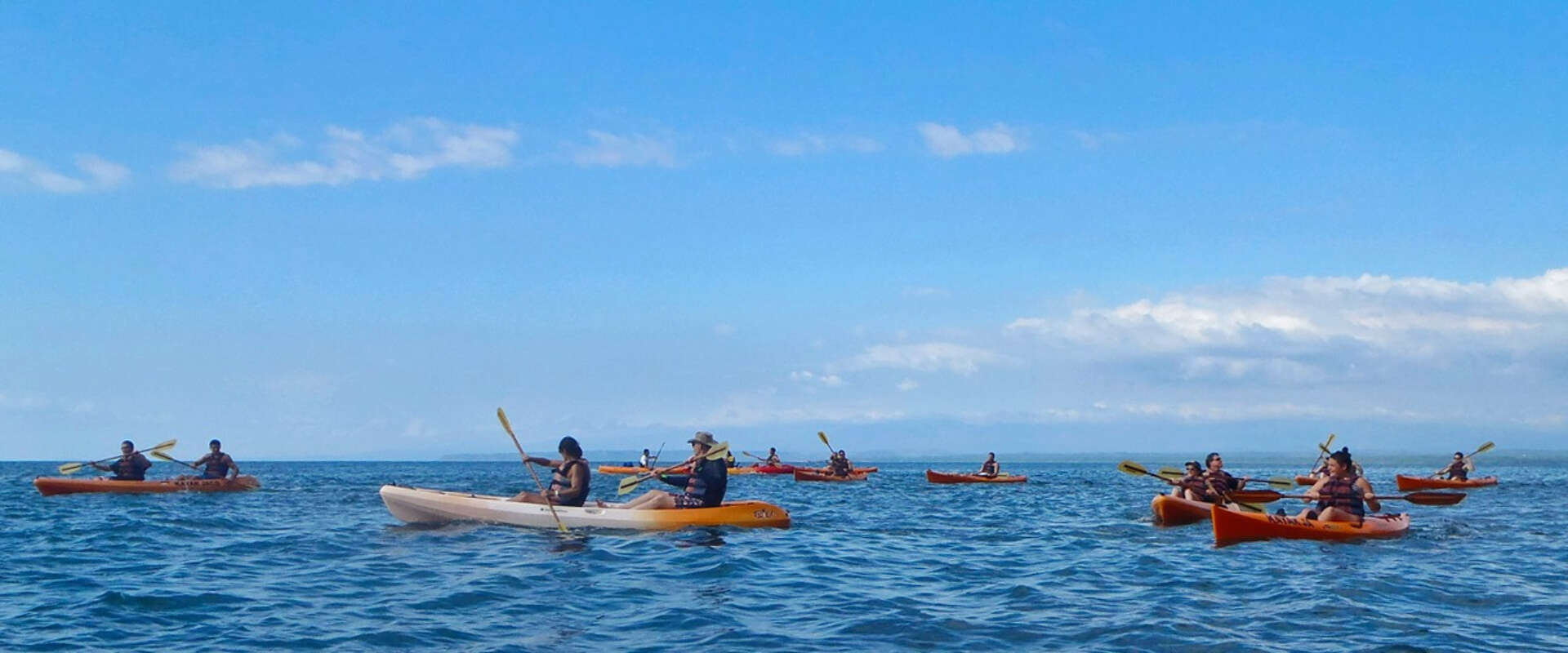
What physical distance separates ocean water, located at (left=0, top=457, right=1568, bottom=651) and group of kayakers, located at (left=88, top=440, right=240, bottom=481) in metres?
8.82

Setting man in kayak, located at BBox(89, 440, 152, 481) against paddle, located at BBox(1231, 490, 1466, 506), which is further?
man in kayak, located at BBox(89, 440, 152, 481)

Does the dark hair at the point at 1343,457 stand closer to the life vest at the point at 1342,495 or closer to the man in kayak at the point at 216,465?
the life vest at the point at 1342,495

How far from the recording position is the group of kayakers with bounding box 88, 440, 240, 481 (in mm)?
31547

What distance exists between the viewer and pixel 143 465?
31.8m

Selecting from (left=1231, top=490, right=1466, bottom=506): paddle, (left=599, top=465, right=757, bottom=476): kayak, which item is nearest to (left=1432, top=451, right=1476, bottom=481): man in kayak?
(left=1231, top=490, right=1466, bottom=506): paddle

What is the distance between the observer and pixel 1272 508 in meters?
34.6

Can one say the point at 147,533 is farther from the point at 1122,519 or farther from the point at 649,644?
the point at 1122,519

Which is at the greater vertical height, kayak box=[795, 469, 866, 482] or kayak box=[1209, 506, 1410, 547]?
kayak box=[795, 469, 866, 482]

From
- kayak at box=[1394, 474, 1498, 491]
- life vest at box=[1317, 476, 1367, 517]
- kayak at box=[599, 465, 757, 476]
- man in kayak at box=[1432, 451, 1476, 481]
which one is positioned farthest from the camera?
kayak at box=[599, 465, 757, 476]

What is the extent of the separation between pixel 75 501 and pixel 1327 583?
2881 cm

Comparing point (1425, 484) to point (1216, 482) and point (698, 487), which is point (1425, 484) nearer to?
point (1216, 482)

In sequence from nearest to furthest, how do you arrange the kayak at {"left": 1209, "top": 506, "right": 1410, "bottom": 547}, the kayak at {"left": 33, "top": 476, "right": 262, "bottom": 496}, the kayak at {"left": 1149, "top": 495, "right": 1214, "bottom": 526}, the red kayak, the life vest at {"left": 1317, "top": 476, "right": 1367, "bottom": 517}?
the kayak at {"left": 1209, "top": 506, "right": 1410, "bottom": 547}, the life vest at {"left": 1317, "top": 476, "right": 1367, "bottom": 517}, the kayak at {"left": 1149, "top": 495, "right": 1214, "bottom": 526}, the kayak at {"left": 33, "top": 476, "right": 262, "bottom": 496}, the red kayak

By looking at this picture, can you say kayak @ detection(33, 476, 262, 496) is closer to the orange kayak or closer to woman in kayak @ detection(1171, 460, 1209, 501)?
the orange kayak

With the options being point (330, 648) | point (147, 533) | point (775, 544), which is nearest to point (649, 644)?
point (330, 648)
